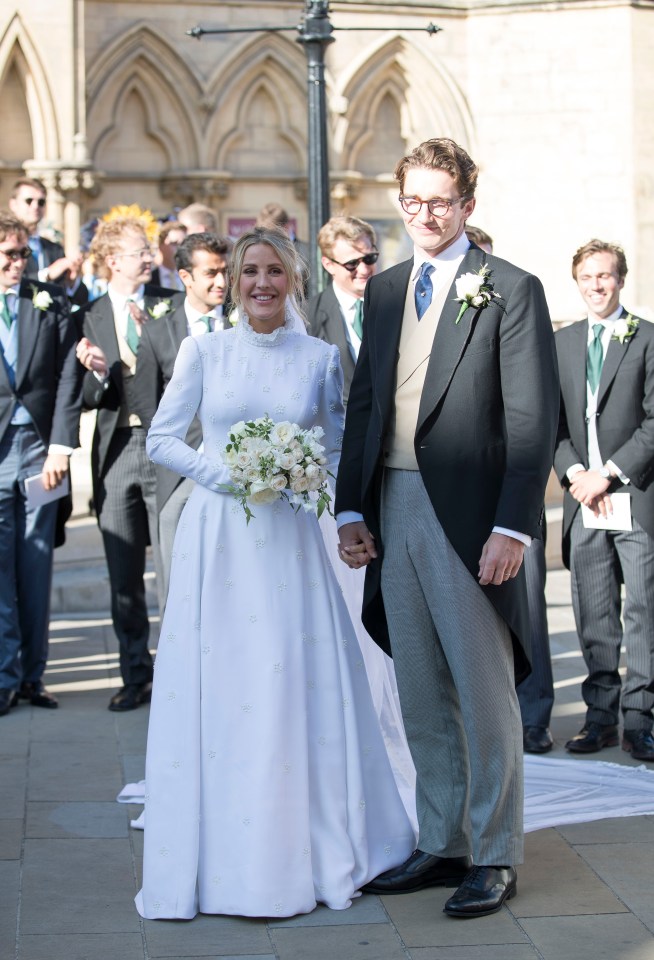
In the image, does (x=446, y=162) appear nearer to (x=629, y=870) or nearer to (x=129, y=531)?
(x=629, y=870)

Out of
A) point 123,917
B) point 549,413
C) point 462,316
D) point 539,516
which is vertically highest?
point 462,316

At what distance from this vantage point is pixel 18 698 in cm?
705

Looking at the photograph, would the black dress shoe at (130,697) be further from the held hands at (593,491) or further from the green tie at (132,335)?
the held hands at (593,491)

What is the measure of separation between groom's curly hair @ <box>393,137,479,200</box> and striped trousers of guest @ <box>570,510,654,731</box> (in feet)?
7.57

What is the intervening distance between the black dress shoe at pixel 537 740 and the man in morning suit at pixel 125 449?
1.94 meters

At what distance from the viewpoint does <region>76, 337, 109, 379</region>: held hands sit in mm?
6629

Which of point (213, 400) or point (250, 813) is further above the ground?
point (213, 400)

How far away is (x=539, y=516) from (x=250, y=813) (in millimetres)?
1248

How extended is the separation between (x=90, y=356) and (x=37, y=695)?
5.56 feet

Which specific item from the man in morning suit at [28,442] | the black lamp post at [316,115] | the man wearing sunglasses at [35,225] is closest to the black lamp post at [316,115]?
the black lamp post at [316,115]

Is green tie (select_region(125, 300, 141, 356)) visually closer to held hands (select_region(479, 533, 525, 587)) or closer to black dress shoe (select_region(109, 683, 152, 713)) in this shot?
black dress shoe (select_region(109, 683, 152, 713))

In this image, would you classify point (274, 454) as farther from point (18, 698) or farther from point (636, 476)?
point (18, 698)

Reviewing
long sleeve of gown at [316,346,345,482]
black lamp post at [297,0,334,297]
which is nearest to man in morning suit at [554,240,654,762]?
long sleeve of gown at [316,346,345,482]

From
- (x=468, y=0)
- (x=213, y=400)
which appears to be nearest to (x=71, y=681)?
(x=213, y=400)
